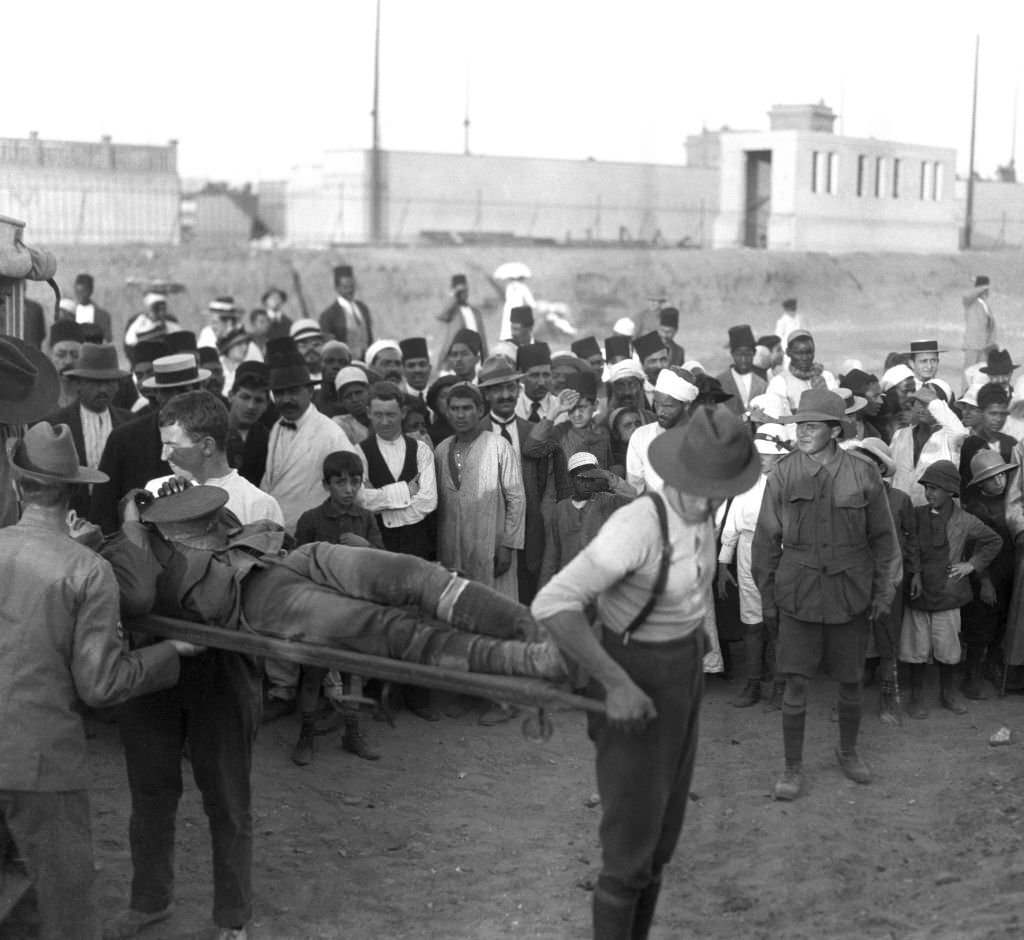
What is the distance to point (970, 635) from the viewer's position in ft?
30.6

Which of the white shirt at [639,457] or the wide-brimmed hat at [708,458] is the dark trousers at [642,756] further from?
the white shirt at [639,457]

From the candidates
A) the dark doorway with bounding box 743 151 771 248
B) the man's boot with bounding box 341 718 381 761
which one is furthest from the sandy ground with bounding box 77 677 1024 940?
the dark doorway with bounding box 743 151 771 248

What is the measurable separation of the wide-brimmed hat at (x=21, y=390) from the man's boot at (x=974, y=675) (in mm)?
5828

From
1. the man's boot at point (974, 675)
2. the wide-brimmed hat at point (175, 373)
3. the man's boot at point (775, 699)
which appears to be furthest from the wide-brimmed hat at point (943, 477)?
the wide-brimmed hat at point (175, 373)

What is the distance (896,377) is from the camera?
1171 centimetres

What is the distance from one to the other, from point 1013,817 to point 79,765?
450 cm

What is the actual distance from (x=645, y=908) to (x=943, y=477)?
4.48 meters

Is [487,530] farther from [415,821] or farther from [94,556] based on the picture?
[94,556]

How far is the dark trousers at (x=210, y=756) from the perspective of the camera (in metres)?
5.80

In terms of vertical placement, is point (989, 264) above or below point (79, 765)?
above

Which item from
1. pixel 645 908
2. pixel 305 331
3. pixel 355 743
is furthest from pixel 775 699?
pixel 305 331

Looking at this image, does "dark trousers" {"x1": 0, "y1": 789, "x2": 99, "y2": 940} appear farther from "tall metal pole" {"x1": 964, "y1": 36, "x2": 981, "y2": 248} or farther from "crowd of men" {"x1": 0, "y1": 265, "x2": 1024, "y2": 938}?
"tall metal pole" {"x1": 964, "y1": 36, "x2": 981, "y2": 248}

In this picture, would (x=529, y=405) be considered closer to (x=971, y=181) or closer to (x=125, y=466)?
(x=125, y=466)

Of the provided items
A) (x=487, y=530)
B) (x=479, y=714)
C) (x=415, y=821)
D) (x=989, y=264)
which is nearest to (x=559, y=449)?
(x=487, y=530)
